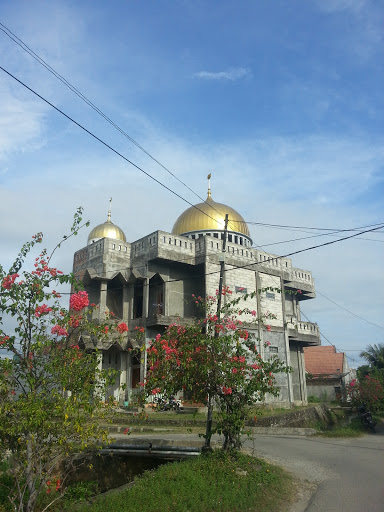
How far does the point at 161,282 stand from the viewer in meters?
27.3

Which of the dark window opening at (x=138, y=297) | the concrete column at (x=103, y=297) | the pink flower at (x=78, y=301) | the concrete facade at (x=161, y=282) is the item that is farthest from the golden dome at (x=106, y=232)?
the pink flower at (x=78, y=301)

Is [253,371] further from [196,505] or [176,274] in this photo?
[176,274]

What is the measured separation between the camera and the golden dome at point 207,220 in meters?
32.8

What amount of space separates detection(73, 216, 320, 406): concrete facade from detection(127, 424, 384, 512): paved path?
11.7 metres

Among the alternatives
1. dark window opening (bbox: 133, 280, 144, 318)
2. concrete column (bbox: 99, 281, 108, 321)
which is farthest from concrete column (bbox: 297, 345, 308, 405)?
concrete column (bbox: 99, 281, 108, 321)

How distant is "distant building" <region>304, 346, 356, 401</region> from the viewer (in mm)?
40625

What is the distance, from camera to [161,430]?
56.9ft

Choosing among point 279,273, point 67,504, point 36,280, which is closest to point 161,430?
point 67,504

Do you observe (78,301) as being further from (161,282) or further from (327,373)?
(327,373)

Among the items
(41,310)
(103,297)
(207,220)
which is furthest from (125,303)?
(41,310)

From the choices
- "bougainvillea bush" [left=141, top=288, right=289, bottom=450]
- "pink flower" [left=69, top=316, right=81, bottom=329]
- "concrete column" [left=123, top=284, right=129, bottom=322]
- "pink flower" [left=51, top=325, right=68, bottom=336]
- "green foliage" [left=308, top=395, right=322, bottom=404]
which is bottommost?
"green foliage" [left=308, top=395, right=322, bottom=404]

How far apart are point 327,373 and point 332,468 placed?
36.1 metres

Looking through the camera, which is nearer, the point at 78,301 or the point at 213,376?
the point at 78,301

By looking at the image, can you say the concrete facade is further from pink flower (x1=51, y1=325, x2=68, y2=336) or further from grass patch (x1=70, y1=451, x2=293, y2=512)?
pink flower (x1=51, y1=325, x2=68, y2=336)
